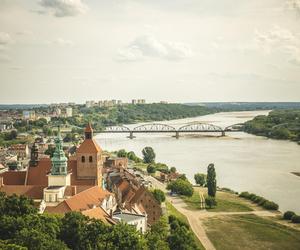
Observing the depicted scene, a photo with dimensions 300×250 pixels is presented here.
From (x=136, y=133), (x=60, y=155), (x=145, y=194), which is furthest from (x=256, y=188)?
(x=136, y=133)

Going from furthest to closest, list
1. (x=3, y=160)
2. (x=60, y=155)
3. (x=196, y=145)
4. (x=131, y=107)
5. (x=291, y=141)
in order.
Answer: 1. (x=131, y=107)
2. (x=291, y=141)
3. (x=196, y=145)
4. (x=3, y=160)
5. (x=60, y=155)

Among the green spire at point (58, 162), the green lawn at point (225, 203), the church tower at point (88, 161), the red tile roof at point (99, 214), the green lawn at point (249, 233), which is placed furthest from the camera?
the green lawn at point (225, 203)

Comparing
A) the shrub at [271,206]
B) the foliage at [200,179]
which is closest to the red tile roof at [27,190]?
the shrub at [271,206]

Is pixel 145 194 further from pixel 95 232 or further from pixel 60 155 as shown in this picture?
pixel 95 232

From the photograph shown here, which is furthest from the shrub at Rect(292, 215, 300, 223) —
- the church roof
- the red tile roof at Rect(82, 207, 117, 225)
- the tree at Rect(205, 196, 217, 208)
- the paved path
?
the red tile roof at Rect(82, 207, 117, 225)

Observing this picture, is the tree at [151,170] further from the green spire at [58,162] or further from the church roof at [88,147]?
the green spire at [58,162]

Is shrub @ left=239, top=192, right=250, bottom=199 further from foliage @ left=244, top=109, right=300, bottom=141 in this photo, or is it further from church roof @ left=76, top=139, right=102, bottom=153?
foliage @ left=244, top=109, right=300, bottom=141
